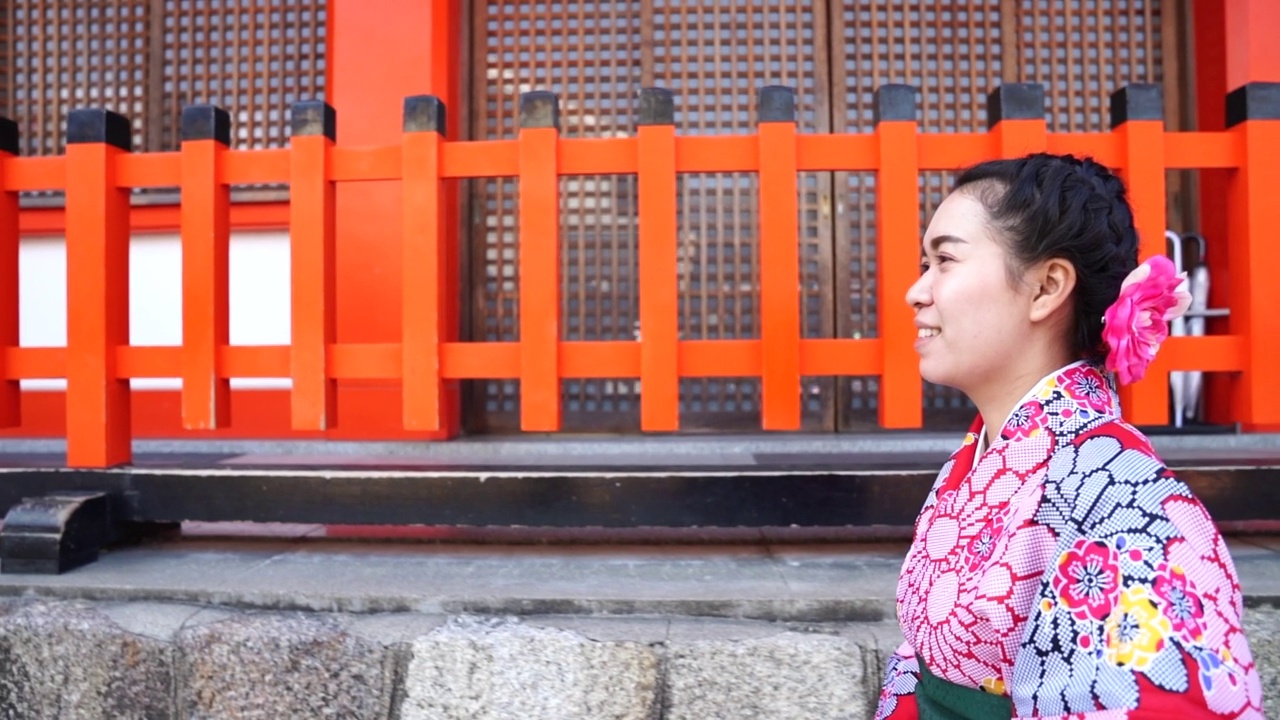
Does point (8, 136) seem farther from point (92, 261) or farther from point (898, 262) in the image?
point (898, 262)

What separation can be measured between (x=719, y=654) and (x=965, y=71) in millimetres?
3348

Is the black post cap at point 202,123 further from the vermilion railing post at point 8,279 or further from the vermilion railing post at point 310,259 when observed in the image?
the vermilion railing post at point 8,279

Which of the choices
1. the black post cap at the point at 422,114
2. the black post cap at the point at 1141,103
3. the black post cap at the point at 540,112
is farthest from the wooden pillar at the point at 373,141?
the black post cap at the point at 1141,103

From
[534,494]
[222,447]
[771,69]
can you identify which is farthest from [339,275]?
[771,69]

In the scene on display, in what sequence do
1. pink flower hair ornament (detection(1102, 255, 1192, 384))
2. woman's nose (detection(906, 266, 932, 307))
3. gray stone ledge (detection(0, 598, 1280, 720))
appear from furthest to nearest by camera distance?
gray stone ledge (detection(0, 598, 1280, 720)) < woman's nose (detection(906, 266, 932, 307)) < pink flower hair ornament (detection(1102, 255, 1192, 384))

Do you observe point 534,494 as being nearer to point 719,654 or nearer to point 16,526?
point 719,654

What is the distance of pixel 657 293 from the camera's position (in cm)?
190

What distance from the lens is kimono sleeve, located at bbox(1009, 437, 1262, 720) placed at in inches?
29.6

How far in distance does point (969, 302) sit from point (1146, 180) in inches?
46.4

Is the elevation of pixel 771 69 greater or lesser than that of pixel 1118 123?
greater

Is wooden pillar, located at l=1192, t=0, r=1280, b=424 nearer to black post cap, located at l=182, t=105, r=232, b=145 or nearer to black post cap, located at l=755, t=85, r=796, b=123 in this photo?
black post cap, located at l=755, t=85, r=796, b=123

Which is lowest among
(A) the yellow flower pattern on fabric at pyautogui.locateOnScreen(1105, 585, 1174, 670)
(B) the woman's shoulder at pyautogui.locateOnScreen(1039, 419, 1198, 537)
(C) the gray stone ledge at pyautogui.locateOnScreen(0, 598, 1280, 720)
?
(C) the gray stone ledge at pyautogui.locateOnScreen(0, 598, 1280, 720)

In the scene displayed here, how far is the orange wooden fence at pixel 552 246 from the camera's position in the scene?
1831mm

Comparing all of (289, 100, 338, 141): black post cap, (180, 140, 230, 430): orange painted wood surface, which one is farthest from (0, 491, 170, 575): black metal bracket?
(289, 100, 338, 141): black post cap
